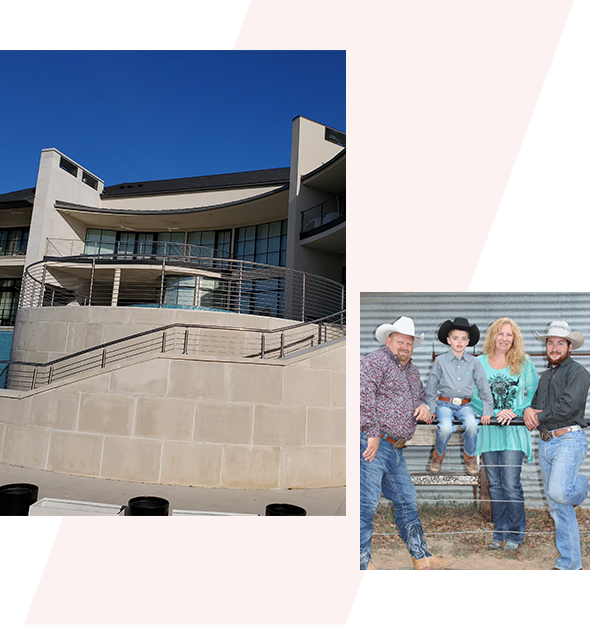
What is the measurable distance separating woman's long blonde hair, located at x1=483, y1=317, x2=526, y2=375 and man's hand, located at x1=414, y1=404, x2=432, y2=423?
0.89m

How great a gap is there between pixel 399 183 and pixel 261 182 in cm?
1653

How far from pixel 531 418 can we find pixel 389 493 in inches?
67.1

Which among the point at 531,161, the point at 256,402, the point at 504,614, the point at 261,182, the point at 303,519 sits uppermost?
the point at 261,182

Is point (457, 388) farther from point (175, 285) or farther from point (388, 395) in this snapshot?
point (175, 285)

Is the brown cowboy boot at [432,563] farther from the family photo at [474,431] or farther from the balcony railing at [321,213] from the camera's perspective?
the balcony railing at [321,213]

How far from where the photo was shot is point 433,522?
434 cm

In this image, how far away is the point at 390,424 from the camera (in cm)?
447

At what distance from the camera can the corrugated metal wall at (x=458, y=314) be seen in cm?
447

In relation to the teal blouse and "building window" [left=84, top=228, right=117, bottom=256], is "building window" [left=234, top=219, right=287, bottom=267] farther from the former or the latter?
the teal blouse

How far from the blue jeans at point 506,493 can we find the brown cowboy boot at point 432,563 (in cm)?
56

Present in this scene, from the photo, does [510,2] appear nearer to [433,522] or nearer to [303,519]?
[433,522]

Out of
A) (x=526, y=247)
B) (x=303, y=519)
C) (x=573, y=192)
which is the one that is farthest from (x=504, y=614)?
(x=573, y=192)

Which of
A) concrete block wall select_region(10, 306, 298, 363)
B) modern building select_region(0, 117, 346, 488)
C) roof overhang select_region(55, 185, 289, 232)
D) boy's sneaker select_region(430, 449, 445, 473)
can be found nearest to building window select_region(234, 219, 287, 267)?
roof overhang select_region(55, 185, 289, 232)

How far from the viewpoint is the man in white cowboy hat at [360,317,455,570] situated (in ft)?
14.3
